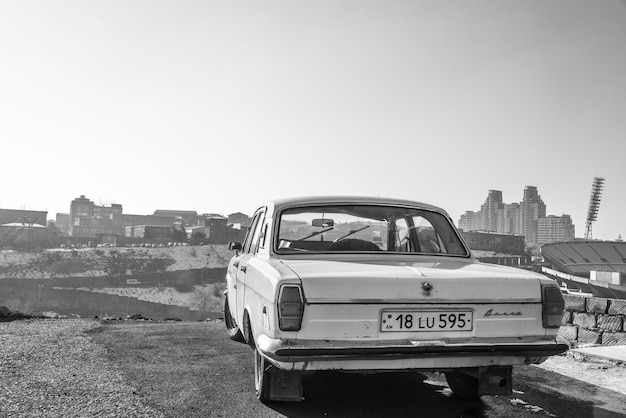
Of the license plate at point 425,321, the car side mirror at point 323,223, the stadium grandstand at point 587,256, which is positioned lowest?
the stadium grandstand at point 587,256

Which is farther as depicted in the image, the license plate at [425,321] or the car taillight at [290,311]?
the license plate at [425,321]

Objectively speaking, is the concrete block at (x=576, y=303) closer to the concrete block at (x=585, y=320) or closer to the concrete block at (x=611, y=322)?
the concrete block at (x=585, y=320)

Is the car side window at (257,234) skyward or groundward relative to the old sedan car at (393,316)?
skyward


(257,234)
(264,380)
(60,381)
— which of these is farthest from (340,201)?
(60,381)

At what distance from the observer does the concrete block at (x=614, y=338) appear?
23.3 ft

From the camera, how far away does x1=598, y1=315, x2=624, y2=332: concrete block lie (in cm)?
721

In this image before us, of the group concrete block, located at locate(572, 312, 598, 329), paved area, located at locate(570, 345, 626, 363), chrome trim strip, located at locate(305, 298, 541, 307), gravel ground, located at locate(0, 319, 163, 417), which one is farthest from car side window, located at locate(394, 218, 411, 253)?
concrete block, located at locate(572, 312, 598, 329)

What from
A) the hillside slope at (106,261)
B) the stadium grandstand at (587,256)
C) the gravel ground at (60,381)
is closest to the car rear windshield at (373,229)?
the gravel ground at (60,381)

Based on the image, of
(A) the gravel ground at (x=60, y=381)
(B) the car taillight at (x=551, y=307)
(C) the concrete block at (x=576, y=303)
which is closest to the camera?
(B) the car taillight at (x=551, y=307)

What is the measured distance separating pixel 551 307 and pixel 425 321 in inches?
37.1

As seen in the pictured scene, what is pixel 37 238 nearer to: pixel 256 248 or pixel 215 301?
pixel 215 301

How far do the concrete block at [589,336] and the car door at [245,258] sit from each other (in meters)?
5.23

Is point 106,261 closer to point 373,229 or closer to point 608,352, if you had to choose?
point 608,352

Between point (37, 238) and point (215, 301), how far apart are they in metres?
61.6
